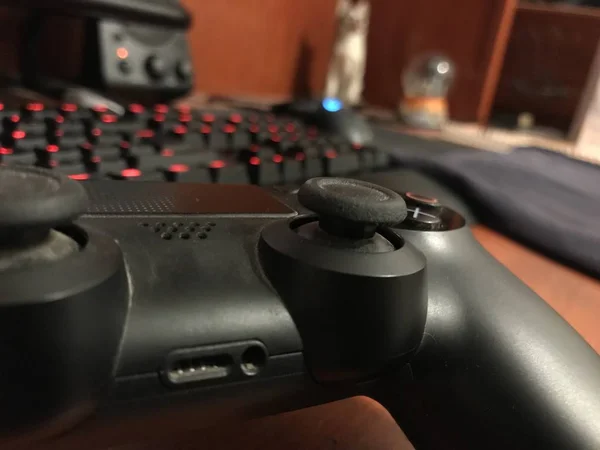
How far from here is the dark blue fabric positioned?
18.6 inches

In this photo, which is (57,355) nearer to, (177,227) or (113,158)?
(177,227)

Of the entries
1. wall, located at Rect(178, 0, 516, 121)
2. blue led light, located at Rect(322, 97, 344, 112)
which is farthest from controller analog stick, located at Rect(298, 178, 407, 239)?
wall, located at Rect(178, 0, 516, 121)

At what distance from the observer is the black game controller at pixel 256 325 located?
182 millimetres

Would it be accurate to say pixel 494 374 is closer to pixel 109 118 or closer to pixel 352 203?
pixel 352 203

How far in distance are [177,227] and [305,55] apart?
0.96 meters

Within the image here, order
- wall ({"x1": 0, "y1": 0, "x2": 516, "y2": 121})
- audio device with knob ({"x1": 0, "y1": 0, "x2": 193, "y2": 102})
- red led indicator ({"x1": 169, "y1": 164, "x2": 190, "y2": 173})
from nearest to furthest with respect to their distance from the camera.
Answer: red led indicator ({"x1": 169, "y1": 164, "x2": 190, "y2": 173})
audio device with knob ({"x1": 0, "y1": 0, "x2": 193, "y2": 102})
wall ({"x1": 0, "y1": 0, "x2": 516, "y2": 121})

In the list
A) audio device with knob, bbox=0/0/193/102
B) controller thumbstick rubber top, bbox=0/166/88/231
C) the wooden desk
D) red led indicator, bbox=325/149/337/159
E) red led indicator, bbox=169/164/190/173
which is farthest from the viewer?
audio device with knob, bbox=0/0/193/102

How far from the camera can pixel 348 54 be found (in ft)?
3.57

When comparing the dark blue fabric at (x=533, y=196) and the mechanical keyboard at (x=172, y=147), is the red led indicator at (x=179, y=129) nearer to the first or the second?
the mechanical keyboard at (x=172, y=147)

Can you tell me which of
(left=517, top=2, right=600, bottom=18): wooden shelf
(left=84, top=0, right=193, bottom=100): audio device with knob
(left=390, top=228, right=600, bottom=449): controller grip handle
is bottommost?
(left=390, top=228, right=600, bottom=449): controller grip handle

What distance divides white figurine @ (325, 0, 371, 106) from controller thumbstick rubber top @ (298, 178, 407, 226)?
0.85 metres

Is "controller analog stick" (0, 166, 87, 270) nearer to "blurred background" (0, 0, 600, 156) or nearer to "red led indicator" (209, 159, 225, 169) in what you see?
"red led indicator" (209, 159, 225, 169)

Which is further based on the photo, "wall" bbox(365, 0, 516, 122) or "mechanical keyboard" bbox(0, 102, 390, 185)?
"wall" bbox(365, 0, 516, 122)

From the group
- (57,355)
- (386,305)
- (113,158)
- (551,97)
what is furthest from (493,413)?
(551,97)
